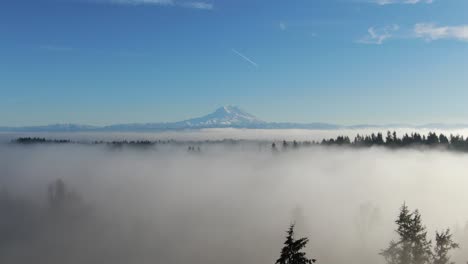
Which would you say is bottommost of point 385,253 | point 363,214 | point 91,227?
point 91,227

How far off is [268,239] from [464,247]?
2754 inches

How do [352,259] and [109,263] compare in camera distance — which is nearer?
[352,259]

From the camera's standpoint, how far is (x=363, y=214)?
515 ft

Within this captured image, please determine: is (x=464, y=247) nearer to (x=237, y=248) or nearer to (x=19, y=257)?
(x=237, y=248)

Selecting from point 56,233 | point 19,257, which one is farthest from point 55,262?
point 56,233

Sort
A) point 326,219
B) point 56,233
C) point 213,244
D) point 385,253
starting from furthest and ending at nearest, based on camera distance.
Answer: point 326,219 → point 56,233 → point 213,244 → point 385,253

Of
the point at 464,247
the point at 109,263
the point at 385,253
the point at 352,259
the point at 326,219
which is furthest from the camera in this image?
the point at 326,219

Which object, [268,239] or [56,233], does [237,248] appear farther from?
[56,233]

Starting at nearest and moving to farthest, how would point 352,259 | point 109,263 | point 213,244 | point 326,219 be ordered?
point 352,259
point 109,263
point 213,244
point 326,219

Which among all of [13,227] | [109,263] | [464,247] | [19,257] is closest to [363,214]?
[464,247]

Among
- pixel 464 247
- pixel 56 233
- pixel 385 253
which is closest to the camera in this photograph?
pixel 385 253

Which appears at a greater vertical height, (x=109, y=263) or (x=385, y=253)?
(x=385, y=253)

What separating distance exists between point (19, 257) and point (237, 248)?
6691 centimetres

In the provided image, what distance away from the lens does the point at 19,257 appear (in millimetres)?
138875
